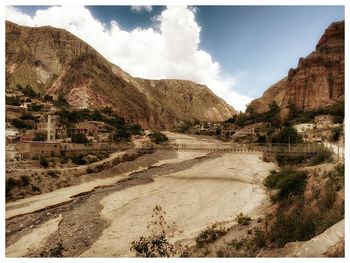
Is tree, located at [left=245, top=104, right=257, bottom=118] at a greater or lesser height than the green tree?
greater

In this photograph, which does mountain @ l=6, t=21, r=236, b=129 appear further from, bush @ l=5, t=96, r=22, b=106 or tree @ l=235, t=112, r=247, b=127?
tree @ l=235, t=112, r=247, b=127

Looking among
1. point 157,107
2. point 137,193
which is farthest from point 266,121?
point 157,107

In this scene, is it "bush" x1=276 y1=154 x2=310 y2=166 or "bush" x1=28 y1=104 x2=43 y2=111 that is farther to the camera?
"bush" x1=28 y1=104 x2=43 y2=111

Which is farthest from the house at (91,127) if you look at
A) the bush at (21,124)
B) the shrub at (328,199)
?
the shrub at (328,199)

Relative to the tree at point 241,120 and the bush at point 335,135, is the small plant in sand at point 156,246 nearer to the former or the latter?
the bush at point 335,135

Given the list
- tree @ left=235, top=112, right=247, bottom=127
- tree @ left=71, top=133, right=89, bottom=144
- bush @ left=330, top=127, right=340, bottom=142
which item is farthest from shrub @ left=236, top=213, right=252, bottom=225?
tree @ left=235, top=112, right=247, bottom=127

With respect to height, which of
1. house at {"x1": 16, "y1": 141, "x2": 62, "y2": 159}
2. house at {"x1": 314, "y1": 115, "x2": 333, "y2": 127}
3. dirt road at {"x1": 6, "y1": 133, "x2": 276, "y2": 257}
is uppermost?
house at {"x1": 314, "y1": 115, "x2": 333, "y2": 127}

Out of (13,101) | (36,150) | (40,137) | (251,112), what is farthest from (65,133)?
(251,112)
